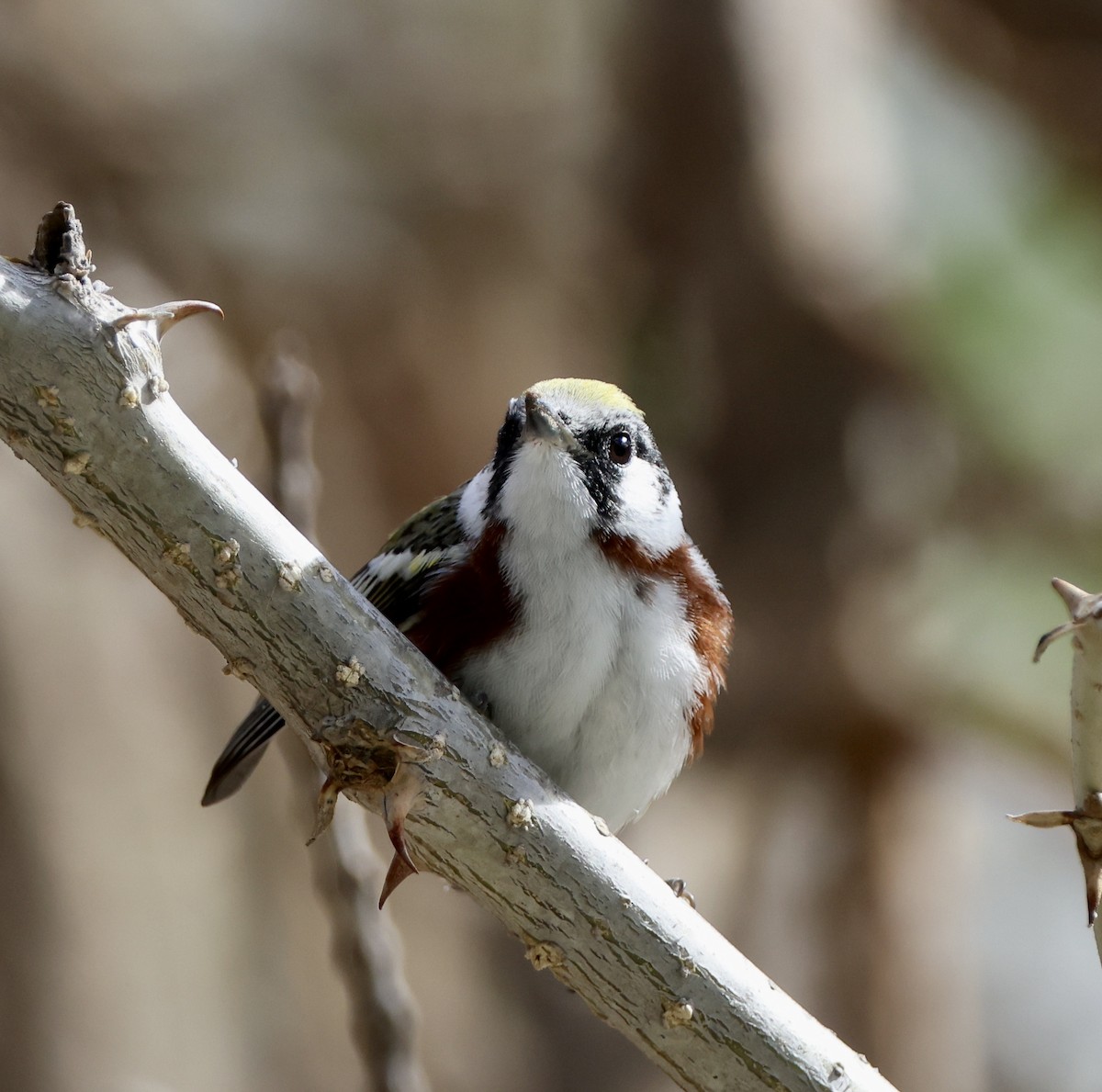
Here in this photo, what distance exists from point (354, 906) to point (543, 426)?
1.12 meters

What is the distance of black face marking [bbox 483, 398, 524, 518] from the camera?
281cm

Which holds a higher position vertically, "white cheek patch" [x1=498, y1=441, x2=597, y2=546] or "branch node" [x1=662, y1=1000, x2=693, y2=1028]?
"white cheek patch" [x1=498, y1=441, x2=597, y2=546]

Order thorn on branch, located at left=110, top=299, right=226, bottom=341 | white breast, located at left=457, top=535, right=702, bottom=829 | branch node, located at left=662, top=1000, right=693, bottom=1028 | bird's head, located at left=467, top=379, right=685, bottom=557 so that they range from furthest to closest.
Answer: bird's head, located at left=467, top=379, right=685, bottom=557 < white breast, located at left=457, top=535, right=702, bottom=829 < branch node, located at left=662, top=1000, right=693, bottom=1028 < thorn on branch, located at left=110, top=299, right=226, bottom=341

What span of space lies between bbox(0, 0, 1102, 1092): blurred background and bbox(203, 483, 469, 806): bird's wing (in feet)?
7.78

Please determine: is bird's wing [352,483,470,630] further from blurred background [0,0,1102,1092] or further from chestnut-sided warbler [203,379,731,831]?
blurred background [0,0,1102,1092]

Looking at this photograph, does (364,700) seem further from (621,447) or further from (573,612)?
(621,447)

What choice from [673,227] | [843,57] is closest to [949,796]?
[673,227]

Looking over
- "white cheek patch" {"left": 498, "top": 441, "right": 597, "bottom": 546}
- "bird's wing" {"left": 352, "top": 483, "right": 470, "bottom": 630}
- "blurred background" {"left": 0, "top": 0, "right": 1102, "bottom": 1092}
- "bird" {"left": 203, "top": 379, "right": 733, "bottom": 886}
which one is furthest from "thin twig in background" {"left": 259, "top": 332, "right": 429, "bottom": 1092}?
"blurred background" {"left": 0, "top": 0, "right": 1102, "bottom": 1092}

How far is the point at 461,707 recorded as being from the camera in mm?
2027

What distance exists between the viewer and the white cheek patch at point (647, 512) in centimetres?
282

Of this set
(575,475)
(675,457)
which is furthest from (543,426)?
(675,457)

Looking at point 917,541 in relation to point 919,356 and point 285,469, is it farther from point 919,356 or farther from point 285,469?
point 285,469

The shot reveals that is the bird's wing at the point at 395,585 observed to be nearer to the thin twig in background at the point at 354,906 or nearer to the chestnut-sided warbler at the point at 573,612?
the chestnut-sided warbler at the point at 573,612

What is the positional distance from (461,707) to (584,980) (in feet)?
1.54
